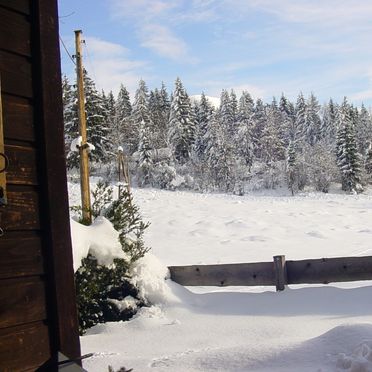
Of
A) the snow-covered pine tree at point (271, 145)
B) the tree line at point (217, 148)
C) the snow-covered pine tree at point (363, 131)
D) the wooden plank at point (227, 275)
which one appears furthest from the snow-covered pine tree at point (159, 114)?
the wooden plank at point (227, 275)

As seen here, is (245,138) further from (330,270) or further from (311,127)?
(330,270)

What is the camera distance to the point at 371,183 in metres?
62.3

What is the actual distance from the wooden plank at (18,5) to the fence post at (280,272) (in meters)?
5.71

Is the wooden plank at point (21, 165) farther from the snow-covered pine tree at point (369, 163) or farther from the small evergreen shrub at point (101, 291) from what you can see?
the snow-covered pine tree at point (369, 163)

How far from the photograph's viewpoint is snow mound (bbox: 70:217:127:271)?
649 centimetres

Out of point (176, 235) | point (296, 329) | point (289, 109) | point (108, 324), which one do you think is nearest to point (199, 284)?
point (108, 324)

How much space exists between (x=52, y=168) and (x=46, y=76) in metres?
0.50

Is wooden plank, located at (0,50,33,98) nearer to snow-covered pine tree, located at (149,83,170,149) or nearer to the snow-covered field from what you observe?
the snow-covered field

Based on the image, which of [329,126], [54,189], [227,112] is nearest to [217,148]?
[227,112]

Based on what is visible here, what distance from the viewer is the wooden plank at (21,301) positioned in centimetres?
229

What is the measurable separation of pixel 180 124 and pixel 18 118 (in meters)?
62.6

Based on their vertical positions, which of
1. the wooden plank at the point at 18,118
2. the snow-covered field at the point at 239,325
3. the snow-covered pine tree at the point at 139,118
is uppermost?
the snow-covered pine tree at the point at 139,118

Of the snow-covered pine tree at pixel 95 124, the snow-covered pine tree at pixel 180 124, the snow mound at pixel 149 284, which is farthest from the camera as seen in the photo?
the snow-covered pine tree at pixel 180 124

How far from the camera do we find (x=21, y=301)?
2.38 meters
